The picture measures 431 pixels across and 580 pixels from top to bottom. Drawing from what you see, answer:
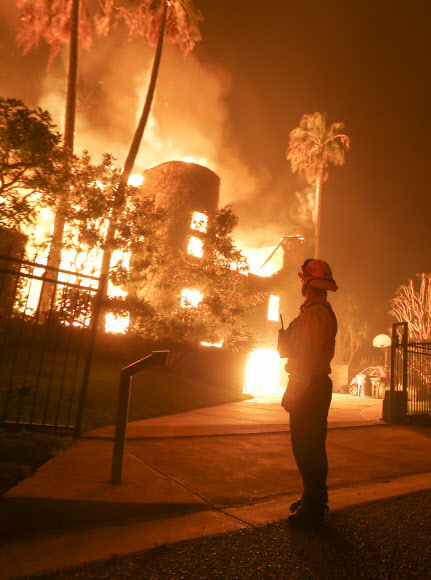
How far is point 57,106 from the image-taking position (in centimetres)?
2619

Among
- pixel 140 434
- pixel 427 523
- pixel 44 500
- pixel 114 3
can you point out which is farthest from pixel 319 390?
pixel 114 3

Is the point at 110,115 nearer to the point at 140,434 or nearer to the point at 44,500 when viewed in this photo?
the point at 140,434

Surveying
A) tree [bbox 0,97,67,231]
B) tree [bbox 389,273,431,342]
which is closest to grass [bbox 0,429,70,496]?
tree [bbox 0,97,67,231]

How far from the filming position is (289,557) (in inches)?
90.4

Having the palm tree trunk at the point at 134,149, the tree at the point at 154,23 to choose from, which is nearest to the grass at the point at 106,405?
the palm tree trunk at the point at 134,149

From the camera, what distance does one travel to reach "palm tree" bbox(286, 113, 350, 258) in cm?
3152

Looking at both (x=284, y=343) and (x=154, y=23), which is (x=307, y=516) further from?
(x=154, y=23)

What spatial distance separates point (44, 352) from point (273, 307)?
2237 centimetres

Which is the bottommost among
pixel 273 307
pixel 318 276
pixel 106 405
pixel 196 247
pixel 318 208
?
pixel 106 405

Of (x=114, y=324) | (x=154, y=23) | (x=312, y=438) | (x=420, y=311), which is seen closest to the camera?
(x=312, y=438)

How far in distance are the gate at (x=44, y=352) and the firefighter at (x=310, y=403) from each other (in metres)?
2.35

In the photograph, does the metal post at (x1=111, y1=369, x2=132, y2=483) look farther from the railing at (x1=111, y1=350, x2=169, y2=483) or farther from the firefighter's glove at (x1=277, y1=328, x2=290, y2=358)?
the firefighter's glove at (x1=277, y1=328, x2=290, y2=358)

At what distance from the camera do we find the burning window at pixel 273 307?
2817cm

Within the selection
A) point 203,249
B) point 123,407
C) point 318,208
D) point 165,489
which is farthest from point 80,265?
point 318,208
